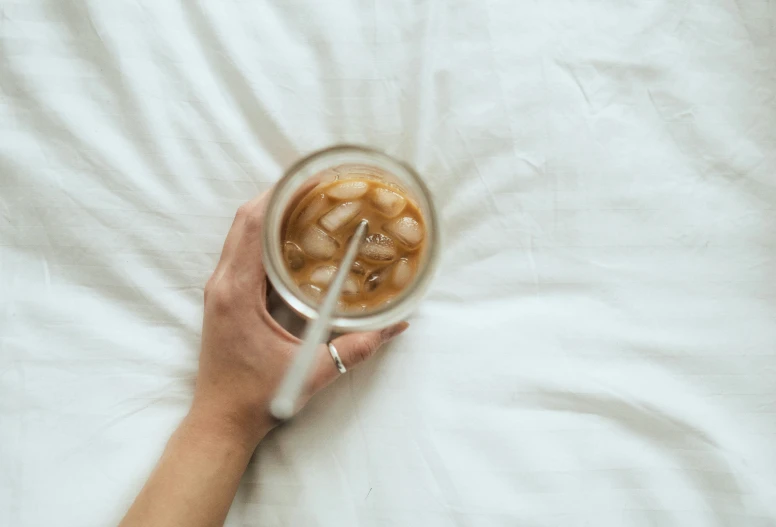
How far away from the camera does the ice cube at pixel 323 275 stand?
690 mm

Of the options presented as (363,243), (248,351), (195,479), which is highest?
(363,243)

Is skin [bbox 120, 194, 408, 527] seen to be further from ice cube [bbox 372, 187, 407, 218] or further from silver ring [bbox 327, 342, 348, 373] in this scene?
ice cube [bbox 372, 187, 407, 218]

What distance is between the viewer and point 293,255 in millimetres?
703

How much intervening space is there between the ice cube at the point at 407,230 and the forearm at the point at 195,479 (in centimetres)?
29

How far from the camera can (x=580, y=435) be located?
779 mm

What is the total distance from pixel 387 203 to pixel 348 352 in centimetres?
17

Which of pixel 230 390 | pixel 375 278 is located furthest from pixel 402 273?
pixel 230 390

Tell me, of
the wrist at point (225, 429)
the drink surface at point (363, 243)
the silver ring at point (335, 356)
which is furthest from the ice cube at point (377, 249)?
the wrist at point (225, 429)

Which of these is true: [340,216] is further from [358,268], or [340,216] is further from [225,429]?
[225,429]

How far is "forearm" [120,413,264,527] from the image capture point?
0.71 m

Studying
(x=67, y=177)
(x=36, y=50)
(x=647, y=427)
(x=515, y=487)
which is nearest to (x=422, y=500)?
(x=515, y=487)

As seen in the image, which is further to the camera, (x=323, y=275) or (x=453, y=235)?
(x=453, y=235)

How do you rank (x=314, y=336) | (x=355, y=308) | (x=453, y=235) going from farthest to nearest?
(x=453, y=235) < (x=355, y=308) < (x=314, y=336)

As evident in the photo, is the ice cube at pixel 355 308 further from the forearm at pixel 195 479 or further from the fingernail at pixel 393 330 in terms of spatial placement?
the forearm at pixel 195 479
